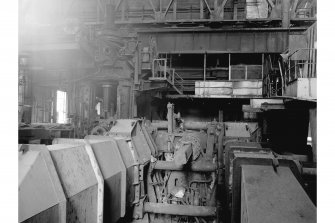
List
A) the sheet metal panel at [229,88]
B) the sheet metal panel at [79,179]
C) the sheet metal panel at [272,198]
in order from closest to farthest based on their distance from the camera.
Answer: the sheet metal panel at [272,198] → the sheet metal panel at [79,179] → the sheet metal panel at [229,88]

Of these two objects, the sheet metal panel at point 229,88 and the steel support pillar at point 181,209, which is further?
the sheet metal panel at point 229,88

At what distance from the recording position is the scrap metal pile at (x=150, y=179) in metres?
1.42

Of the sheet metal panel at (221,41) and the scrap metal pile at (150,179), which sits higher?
the sheet metal panel at (221,41)

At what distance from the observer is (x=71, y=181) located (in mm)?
1856

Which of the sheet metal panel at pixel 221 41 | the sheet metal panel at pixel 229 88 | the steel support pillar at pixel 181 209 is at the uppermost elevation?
the sheet metal panel at pixel 221 41

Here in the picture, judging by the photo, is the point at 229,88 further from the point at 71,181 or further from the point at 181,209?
the point at 71,181

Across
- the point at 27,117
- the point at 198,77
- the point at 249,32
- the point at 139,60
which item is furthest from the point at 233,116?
the point at 27,117

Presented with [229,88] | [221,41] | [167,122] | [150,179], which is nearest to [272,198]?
[150,179]

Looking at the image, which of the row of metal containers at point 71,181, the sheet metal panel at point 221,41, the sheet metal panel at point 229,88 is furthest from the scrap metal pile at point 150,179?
the sheet metal panel at point 221,41

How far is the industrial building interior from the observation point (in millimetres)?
1619

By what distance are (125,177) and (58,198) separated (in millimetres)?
1437

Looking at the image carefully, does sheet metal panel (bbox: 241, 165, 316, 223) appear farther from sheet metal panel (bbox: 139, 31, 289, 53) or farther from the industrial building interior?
sheet metal panel (bbox: 139, 31, 289, 53)

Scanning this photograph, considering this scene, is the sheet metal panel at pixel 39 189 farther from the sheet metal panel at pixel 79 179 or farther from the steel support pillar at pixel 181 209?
the steel support pillar at pixel 181 209
